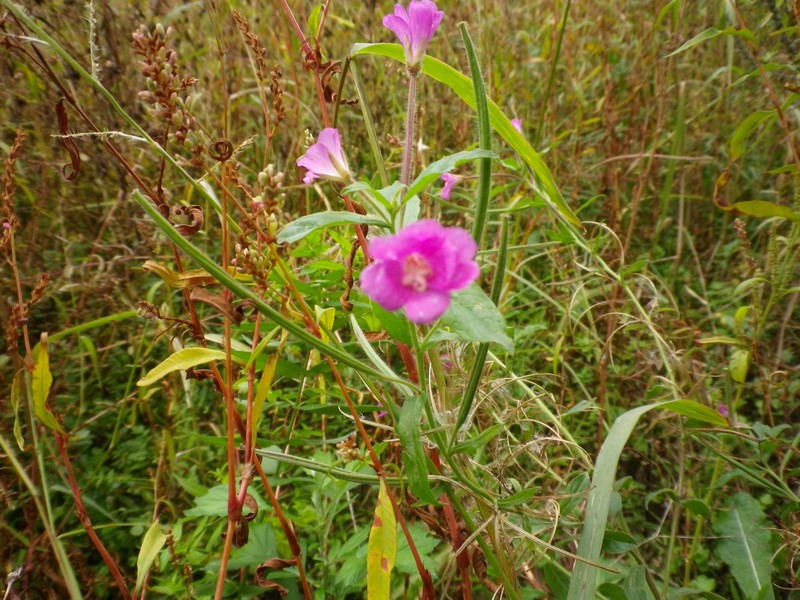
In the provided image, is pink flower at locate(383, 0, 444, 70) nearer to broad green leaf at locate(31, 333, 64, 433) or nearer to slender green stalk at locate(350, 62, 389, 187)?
slender green stalk at locate(350, 62, 389, 187)

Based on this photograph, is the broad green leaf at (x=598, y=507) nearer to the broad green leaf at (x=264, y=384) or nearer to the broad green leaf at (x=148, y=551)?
the broad green leaf at (x=264, y=384)

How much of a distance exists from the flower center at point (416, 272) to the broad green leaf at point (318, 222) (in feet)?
0.24

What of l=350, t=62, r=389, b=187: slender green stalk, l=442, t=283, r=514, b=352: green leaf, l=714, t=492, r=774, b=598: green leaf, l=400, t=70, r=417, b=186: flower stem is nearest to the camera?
l=442, t=283, r=514, b=352: green leaf

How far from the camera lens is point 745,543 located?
91 cm

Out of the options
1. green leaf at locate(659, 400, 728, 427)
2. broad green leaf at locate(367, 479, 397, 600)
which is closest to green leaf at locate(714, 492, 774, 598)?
green leaf at locate(659, 400, 728, 427)

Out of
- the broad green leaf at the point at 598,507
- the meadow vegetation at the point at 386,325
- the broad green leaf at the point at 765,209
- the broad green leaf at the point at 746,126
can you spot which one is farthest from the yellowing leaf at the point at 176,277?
the broad green leaf at the point at 746,126

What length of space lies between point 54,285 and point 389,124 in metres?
1.12

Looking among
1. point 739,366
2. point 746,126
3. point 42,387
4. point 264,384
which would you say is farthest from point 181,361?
point 746,126

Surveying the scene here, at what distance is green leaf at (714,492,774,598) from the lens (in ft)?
2.86

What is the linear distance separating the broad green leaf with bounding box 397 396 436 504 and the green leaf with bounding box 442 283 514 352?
115 millimetres

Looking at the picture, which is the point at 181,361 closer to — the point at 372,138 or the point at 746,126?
the point at 372,138

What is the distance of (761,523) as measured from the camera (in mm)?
952

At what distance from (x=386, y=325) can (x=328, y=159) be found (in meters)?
0.20

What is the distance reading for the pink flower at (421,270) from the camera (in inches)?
17.8
